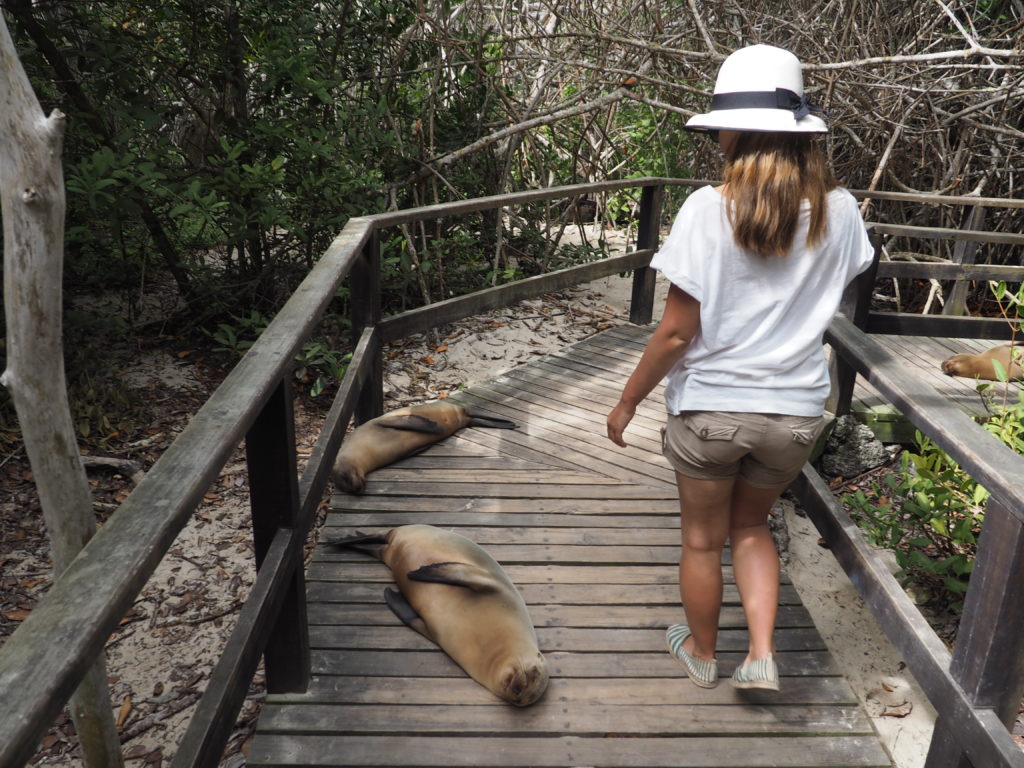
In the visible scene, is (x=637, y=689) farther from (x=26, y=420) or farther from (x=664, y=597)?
(x=26, y=420)

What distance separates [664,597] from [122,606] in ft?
7.15

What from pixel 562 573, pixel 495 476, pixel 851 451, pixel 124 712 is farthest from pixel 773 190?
pixel 851 451

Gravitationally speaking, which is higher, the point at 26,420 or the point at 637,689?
the point at 26,420

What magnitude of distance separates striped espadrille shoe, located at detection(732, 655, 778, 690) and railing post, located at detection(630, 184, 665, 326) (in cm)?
432

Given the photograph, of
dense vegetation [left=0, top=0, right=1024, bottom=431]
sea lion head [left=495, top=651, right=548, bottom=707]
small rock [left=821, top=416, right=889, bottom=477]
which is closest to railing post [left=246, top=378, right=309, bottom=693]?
sea lion head [left=495, top=651, right=548, bottom=707]

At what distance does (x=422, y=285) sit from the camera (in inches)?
277

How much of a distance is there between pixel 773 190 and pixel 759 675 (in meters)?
1.29

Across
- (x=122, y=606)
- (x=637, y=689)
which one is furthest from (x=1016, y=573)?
(x=122, y=606)

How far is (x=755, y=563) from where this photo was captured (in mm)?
2457

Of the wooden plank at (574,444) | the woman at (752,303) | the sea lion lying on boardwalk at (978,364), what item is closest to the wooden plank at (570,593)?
the woman at (752,303)

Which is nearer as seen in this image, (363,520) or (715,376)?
(715,376)

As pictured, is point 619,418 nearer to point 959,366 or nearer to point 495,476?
point 495,476

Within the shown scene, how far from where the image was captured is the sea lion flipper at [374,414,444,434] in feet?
12.8

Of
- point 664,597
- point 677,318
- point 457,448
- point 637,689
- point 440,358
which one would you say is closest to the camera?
point 677,318
